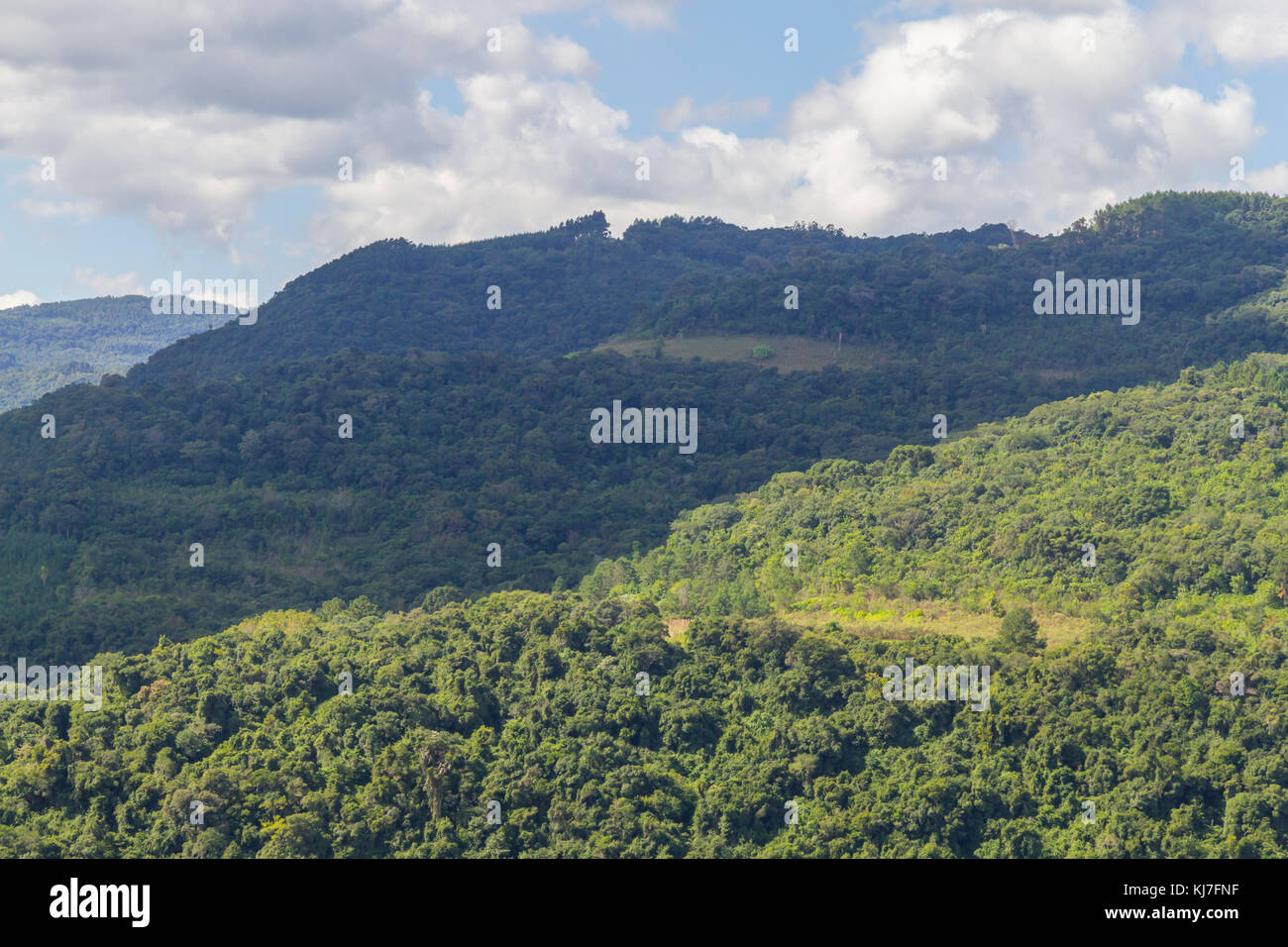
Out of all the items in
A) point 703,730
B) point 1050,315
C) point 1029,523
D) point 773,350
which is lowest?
point 703,730

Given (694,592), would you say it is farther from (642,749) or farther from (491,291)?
(491,291)

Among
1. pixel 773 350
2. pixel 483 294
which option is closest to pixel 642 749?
pixel 773 350

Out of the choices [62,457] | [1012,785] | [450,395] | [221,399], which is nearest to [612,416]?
[450,395]

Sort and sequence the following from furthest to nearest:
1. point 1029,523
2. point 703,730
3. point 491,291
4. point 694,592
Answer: point 491,291 → point 1029,523 → point 694,592 → point 703,730

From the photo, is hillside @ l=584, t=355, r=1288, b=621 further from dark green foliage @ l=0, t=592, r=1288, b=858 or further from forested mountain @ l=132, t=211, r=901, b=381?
forested mountain @ l=132, t=211, r=901, b=381

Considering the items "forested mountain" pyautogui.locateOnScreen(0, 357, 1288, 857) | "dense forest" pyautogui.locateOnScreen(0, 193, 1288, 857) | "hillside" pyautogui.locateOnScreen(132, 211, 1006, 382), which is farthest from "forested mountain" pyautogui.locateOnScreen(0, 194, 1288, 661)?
"hillside" pyautogui.locateOnScreen(132, 211, 1006, 382)

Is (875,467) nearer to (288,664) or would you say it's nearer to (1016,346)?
(1016,346)

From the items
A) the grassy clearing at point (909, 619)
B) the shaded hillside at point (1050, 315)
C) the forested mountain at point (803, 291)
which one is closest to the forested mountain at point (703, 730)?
the grassy clearing at point (909, 619)

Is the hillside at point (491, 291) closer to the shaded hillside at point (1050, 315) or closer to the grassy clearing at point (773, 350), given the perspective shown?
the shaded hillside at point (1050, 315)
